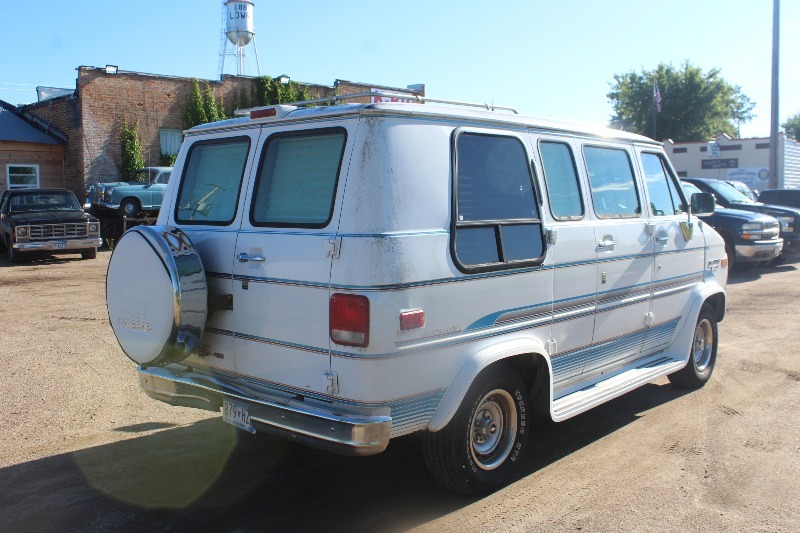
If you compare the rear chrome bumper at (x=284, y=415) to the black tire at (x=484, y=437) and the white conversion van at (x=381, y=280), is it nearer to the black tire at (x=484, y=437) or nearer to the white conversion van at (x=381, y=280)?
the white conversion van at (x=381, y=280)

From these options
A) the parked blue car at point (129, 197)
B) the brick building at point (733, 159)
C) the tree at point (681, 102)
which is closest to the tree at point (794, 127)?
the tree at point (681, 102)

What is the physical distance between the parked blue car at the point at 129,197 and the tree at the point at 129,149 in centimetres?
347

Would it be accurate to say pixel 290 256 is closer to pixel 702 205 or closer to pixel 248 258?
pixel 248 258

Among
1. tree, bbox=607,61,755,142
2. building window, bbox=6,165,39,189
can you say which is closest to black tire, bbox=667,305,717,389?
building window, bbox=6,165,39,189

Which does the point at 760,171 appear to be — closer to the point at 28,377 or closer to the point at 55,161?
the point at 55,161

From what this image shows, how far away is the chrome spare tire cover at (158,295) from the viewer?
428 cm

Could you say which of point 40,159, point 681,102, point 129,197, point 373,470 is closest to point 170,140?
point 40,159

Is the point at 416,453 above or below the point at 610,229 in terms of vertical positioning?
below

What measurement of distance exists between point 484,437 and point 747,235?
11938mm

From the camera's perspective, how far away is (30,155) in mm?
25859

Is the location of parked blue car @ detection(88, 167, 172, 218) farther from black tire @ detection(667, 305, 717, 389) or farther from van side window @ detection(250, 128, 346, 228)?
van side window @ detection(250, 128, 346, 228)

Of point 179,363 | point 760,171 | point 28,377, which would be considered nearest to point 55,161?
point 28,377

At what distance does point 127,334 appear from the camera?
4562 millimetres

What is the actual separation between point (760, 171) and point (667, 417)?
32.7 m
